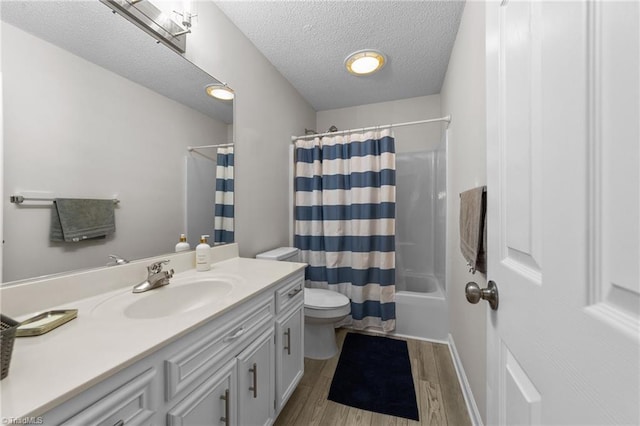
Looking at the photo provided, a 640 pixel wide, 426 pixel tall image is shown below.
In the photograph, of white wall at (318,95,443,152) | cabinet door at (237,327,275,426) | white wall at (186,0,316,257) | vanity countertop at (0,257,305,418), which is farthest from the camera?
white wall at (318,95,443,152)

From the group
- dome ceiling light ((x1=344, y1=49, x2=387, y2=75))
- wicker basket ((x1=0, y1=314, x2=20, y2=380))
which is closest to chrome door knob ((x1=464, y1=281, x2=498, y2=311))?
wicker basket ((x1=0, y1=314, x2=20, y2=380))

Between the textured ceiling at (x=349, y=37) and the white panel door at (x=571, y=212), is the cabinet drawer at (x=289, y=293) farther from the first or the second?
the textured ceiling at (x=349, y=37)

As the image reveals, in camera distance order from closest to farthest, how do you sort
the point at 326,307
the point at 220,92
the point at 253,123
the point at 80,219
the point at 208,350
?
the point at 208,350
the point at 80,219
the point at 220,92
the point at 326,307
the point at 253,123

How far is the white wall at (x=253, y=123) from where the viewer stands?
1.50 m

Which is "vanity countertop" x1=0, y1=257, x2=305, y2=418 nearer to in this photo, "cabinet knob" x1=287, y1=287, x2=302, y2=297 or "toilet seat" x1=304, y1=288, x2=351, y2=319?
"cabinet knob" x1=287, y1=287, x2=302, y2=297

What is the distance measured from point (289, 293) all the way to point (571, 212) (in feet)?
3.82

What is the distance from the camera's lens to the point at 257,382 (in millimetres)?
1026

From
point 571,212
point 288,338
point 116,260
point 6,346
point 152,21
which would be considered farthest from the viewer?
point 288,338

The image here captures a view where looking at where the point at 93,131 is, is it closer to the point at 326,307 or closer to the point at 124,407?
the point at 124,407

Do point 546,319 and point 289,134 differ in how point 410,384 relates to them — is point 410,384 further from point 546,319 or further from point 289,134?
point 289,134

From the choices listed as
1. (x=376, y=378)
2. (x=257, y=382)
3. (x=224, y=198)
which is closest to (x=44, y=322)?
(x=257, y=382)

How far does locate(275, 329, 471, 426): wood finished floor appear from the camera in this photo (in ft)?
4.24

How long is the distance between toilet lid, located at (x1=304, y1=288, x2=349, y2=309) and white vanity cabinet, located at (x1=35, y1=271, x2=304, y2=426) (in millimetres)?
377

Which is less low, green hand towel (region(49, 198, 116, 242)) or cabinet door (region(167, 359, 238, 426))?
green hand towel (region(49, 198, 116, 242))
